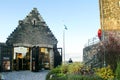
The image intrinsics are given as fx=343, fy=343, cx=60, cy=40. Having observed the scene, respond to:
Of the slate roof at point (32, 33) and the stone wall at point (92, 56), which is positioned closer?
the stone wall at point (92, 56)

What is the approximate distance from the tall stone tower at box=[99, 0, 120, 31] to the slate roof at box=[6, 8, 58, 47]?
25.2 feet

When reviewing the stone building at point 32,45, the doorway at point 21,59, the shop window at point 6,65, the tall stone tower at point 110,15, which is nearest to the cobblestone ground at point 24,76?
the shop window at point 6,65

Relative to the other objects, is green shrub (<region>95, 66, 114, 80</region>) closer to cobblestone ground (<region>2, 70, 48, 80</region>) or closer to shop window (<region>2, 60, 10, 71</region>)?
cobblestone ground (<region>2, 70, 48, 80</region>)

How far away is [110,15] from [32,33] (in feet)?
32.5

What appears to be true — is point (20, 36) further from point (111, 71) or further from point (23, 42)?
point (111, 71)

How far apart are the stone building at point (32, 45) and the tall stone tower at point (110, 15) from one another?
773 centimetres

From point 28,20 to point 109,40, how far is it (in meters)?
20.0

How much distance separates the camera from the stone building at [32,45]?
4125 cm

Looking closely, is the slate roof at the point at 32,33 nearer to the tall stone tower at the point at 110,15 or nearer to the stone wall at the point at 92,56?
the tall stone tower at the point at 110,15

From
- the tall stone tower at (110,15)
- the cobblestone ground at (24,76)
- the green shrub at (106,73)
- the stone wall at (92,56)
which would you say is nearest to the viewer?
the green shrub at (106,73)

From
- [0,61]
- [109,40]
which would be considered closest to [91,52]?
[109,40]

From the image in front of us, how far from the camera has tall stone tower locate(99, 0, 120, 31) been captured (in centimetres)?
3816

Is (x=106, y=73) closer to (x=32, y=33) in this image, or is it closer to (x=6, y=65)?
(x=6, y=65)

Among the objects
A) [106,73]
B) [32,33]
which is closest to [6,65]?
[32,33]
